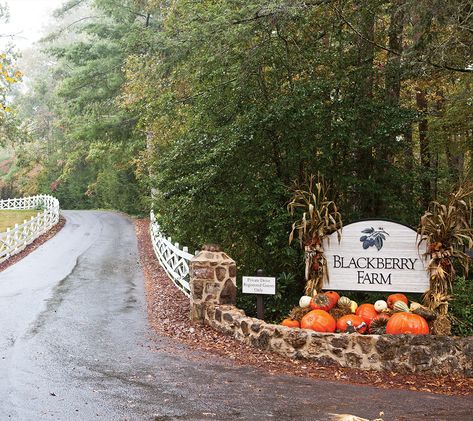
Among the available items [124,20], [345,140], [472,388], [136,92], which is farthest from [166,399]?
[124,20]

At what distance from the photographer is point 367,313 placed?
29.2ft

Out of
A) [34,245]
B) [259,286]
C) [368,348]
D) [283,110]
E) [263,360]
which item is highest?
[283,110]

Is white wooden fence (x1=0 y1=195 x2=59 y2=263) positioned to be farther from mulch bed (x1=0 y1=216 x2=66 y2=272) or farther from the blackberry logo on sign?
the blackberry logo on sign

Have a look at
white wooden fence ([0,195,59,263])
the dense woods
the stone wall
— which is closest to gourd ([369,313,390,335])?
the stone wall

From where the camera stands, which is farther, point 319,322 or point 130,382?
point 319,322

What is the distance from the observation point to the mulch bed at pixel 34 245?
19.2 metres

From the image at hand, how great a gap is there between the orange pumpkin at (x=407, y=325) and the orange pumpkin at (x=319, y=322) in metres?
0.82

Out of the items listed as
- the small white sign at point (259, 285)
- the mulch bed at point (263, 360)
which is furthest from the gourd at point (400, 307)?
the small white sign at point (259, 285)

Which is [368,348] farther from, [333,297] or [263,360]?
[333,297]

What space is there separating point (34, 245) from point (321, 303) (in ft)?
57.6

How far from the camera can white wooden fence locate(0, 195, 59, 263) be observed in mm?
21078

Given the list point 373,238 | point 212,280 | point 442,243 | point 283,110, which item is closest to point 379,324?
point 373,238

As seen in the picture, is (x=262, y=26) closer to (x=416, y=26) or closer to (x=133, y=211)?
(x=416, y=26)

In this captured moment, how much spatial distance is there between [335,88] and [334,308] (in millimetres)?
4385
